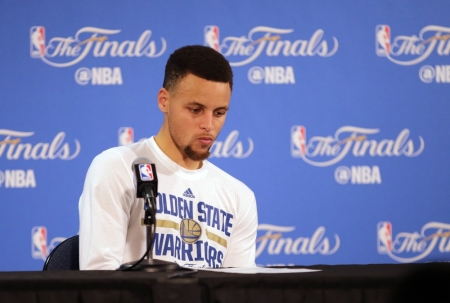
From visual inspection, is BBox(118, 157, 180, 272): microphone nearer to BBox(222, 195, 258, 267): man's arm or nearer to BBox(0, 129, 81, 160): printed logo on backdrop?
BBox(222, 195, 258, 267): man's arm

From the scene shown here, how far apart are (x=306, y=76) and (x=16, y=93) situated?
70.3 inches

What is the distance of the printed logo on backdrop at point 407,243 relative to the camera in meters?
4.14

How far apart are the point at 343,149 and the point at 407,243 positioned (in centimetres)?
70

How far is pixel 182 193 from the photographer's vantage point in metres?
2.45

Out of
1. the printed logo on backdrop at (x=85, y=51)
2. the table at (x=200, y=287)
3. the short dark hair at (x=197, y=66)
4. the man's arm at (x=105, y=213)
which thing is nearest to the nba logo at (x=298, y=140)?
the printed logo on backdrop at (x=85, y=51)

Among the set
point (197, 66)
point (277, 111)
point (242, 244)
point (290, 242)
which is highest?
point (277, 111)

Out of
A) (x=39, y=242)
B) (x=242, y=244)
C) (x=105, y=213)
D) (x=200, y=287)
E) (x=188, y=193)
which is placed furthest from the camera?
(x=39, y=242)

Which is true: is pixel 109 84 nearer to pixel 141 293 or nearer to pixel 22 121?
pixel 22 121

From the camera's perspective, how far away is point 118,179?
90.4 inches

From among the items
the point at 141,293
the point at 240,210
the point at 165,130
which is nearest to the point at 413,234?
the point at 240,210

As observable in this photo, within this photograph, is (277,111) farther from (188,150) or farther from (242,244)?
(188,150)

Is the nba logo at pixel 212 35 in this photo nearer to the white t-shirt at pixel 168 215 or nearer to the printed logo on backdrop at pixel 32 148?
the printed logo on backdrop at pixel 32 148

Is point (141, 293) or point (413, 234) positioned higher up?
point (413, 234)

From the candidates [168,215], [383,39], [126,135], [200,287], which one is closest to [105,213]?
[168,215]
